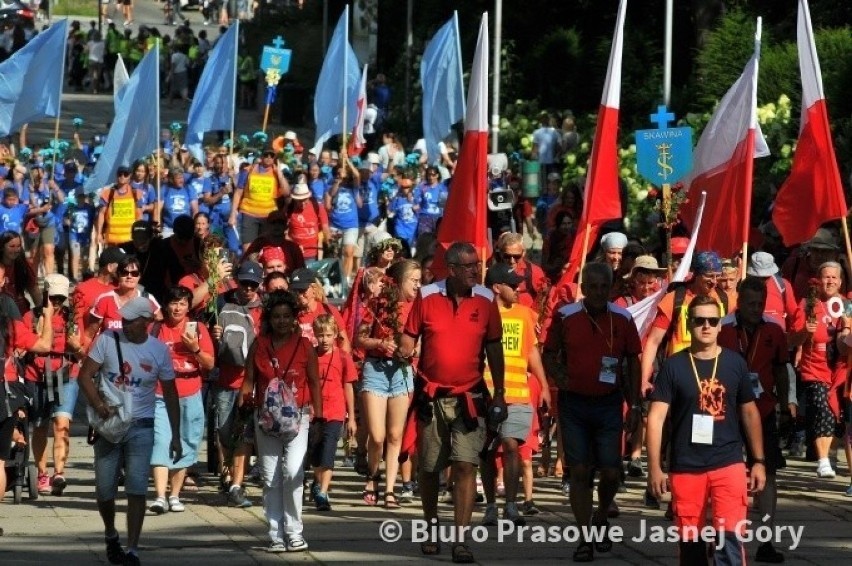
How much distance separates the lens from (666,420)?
10.0 metres

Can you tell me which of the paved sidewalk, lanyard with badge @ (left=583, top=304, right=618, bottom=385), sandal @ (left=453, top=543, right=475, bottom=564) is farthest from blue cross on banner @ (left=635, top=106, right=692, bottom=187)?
sandal @ (left=453, top=543, right=475, bottom=564)

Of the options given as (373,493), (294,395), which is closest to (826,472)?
(373,493)

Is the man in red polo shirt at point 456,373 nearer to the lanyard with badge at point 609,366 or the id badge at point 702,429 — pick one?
the lanyard with badge at point 609,366

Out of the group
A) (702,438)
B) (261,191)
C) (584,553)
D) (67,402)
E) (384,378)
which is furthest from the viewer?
(261,191)

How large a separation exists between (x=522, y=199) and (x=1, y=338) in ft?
59.9

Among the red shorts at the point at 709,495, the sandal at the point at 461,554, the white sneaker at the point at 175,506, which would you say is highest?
the red shorts at the point at 709,495

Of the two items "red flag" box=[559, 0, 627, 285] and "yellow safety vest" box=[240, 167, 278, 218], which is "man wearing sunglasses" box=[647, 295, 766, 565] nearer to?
"red flag" box=[559, 0, 627, 285]

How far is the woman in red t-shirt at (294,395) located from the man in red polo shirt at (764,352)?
7.95 ft

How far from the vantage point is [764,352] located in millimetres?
11586

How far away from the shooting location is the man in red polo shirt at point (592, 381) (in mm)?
11328

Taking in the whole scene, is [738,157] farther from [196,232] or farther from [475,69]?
[196,232]

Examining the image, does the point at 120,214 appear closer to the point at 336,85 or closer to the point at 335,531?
the point at 336,85

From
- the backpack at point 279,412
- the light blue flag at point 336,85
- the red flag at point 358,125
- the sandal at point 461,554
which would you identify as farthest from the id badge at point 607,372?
the red flag at point 358,125

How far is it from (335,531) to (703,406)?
3.58 meters
